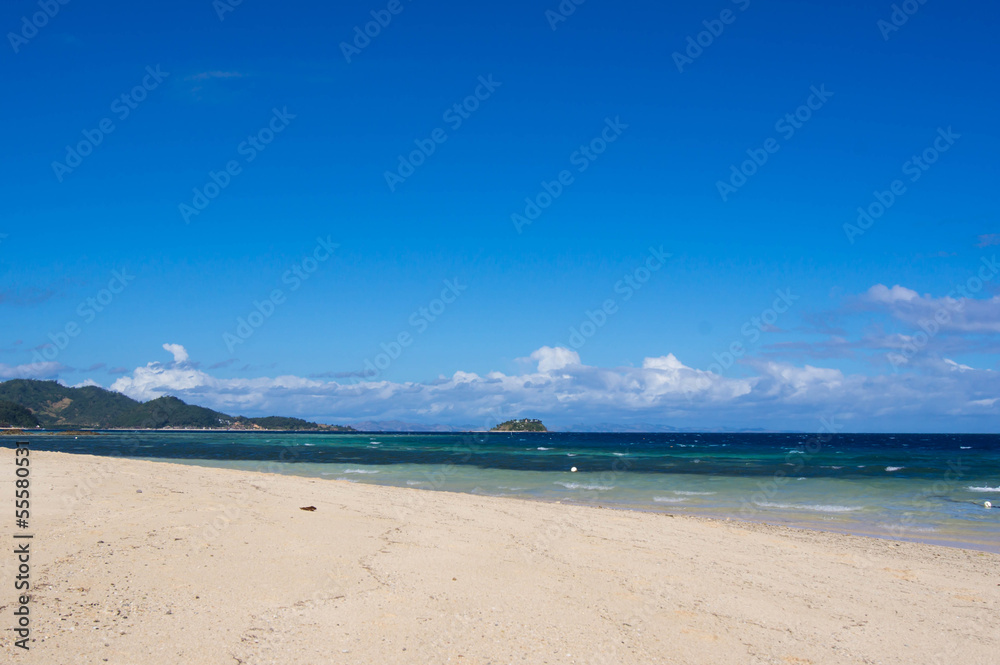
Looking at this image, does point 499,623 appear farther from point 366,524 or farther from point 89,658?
point 366,524

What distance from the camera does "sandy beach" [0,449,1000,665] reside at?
6.16m

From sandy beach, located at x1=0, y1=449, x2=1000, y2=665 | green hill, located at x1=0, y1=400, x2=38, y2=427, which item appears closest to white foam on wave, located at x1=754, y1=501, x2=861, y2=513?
sandy beach, located at x1=0, y1=449, x2=1000, y2=665

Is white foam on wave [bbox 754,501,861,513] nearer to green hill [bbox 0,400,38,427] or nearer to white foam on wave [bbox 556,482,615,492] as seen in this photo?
white foam on wave [bbox 556,482,615,492]

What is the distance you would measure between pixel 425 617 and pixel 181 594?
275 cm

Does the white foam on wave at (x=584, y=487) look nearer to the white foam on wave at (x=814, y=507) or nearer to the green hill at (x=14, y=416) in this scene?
the white foam on wave at (x=814, y=507)

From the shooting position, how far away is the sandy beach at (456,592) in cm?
616

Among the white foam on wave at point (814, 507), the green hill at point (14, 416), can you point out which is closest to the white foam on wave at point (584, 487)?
the white foam on wave at point (814, 507)

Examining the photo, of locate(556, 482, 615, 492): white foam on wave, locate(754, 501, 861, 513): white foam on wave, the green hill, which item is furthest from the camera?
the green hill

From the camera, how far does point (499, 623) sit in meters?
6.98

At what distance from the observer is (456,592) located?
8062 millimetres

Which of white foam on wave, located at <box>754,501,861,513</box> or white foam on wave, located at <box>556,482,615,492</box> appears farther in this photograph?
white foam on wave, located at <box>556,482,615,492</box>

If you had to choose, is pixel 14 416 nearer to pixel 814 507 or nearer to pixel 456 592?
pixel 814 507

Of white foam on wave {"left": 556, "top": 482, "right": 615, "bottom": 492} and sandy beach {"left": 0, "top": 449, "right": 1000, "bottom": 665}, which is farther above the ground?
sandy beach {"left": 0, "top": 449, "right": 1000, "bottom": 665}

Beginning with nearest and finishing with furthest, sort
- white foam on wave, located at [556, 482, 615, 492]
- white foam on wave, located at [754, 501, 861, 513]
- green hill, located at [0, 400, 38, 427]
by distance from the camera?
white foam on wave, located at [754, 501, 861, 513]
white foam on wave, located at [556, 482, 615, 492]
green hill, located at [0, 400, 38, 427]
